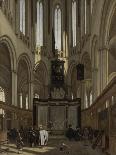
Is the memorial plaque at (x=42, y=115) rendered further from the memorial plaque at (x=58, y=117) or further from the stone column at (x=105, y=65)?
the stone column at (x=105, y=65)

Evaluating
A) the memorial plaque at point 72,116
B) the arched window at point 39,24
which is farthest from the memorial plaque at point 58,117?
the arched window at point 39,24

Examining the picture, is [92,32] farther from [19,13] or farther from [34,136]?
[34,136]

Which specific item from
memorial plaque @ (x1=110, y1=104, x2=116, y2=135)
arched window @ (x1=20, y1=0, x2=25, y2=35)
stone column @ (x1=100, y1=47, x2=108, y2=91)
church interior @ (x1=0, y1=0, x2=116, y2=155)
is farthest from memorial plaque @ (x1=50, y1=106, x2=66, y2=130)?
memorial plaque @ (x1=110, y1=104, x2=116, y2=135)

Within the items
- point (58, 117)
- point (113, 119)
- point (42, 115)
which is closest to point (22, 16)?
point (42, 115)

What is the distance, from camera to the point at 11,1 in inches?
1446

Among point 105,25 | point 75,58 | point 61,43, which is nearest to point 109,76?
point 105,25

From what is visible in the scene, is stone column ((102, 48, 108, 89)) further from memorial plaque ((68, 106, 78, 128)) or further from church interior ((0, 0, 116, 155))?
memorial plaque ((68, 106, 78, 128))

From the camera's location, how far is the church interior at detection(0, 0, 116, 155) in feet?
105

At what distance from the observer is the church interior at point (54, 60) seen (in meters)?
31.9

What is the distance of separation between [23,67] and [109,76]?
1265 cm

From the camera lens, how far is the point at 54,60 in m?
44.2

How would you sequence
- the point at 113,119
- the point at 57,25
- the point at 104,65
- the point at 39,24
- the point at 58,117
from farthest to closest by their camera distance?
1. the point at 57,25
2. the point at 39,24
3. the point at 58,117
4. the point at 104,65
5. the point at 113,119

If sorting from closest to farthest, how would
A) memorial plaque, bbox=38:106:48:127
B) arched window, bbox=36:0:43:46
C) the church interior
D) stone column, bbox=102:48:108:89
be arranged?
stone column, bbox=102:48:108:89 → the church interior → memorial plaque, bbox=38:106:48:127 → arched window, bbox=36:0:43:46

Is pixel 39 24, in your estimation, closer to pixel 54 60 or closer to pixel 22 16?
pixel 22 16
